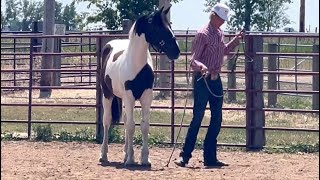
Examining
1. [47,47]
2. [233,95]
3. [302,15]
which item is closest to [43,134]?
[233,95]

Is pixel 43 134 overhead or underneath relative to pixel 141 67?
underneath

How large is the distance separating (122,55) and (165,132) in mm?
3427

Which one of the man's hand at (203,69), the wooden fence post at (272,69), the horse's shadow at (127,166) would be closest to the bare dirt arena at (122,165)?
the horse's shadow at (127,166)

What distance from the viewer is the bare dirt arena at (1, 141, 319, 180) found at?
29.0 ft

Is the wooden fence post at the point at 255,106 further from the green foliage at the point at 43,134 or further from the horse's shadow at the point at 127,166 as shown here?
the green foliage at the point at 43,134

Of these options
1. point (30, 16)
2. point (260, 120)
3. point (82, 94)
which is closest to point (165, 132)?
point (260, 120)

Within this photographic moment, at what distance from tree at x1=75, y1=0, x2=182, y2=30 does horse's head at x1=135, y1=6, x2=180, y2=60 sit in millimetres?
20561

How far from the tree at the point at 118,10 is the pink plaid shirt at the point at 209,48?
20.7 m

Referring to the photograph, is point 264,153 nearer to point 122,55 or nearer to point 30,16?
point 122,55

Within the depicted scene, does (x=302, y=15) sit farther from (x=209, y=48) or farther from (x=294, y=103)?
(x=209, y=48)

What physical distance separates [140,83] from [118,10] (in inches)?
883

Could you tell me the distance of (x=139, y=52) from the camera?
9609 mm

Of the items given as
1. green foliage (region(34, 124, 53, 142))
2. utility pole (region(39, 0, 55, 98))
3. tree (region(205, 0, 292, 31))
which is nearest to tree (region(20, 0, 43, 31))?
tree (region(205, 0, 292, 31))

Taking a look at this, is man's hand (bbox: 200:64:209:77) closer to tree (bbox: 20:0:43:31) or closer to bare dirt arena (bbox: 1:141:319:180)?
bare dirt arena (bbox: 1:141:319:180)
